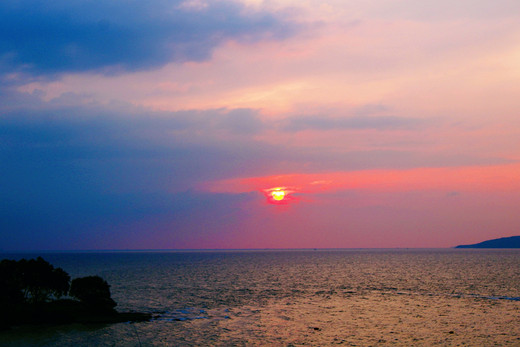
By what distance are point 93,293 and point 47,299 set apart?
850 centimetres

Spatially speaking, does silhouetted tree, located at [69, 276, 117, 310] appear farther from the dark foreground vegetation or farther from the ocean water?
the ocean water

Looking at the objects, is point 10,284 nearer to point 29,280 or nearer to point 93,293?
point 29,280

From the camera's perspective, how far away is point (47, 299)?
6469cm

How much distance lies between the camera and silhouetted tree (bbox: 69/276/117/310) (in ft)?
203

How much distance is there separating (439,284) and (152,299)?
234 ft

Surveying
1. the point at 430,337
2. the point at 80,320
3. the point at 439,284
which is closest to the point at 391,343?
the point at 430,337

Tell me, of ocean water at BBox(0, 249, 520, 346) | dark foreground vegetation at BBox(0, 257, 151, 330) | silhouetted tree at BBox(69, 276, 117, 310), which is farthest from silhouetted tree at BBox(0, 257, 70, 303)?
ocean water at BBox(0, 249, 520, 346)

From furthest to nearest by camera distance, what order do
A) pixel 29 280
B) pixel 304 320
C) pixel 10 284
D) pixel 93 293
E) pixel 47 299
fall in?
pixel 47 299 < pixel 93 293 < pixel 29 280 < pixel 10 284 < pixel 304 320

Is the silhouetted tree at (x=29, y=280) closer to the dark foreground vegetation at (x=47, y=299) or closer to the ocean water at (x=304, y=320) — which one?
the dark foreground vegetation at (x=47, y=299)

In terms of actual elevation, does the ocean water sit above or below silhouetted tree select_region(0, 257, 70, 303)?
below

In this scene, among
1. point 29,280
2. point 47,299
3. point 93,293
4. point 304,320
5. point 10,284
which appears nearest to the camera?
point 304,320

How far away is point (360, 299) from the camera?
263 ft

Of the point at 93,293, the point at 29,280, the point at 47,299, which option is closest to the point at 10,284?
the point at 29,280

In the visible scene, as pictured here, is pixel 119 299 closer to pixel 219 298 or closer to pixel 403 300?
pixel 219 298
